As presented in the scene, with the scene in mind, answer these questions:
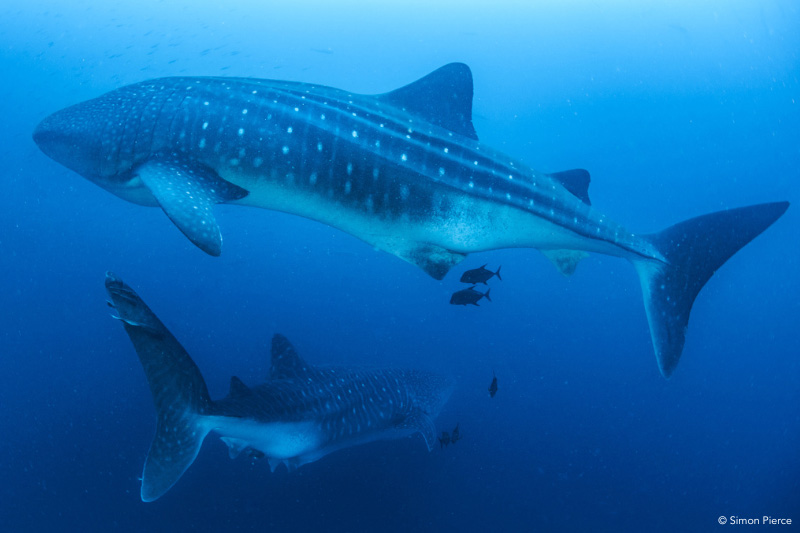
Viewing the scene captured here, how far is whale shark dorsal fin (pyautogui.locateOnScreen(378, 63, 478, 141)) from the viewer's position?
4930 mm

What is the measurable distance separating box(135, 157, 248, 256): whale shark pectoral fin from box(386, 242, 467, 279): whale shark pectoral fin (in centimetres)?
165

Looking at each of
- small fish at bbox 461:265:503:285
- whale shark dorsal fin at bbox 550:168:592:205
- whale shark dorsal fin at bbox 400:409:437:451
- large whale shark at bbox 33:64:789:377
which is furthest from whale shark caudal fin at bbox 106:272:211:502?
whale shark dorsal fin at bbox 550:168:592:205

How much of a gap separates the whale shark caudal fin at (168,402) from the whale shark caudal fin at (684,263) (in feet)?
14.2

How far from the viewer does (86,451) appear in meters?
8.05

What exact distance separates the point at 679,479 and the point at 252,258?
13575 mm

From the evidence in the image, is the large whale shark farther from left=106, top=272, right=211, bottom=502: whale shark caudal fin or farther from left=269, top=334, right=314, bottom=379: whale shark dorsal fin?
left=269, top=334, right=314, bottom=379: whale shark dorsal fin

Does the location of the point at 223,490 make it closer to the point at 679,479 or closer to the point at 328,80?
the point at 679,479

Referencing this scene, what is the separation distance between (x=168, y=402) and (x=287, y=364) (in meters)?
2.42

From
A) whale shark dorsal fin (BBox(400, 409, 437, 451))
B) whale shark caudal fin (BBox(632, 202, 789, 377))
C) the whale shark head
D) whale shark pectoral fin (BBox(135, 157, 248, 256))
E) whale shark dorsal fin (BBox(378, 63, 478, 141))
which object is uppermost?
whale shark dorsal fin (BBox(378, 63, 478, 141))

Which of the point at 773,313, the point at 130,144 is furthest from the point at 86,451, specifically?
the point at 773,313

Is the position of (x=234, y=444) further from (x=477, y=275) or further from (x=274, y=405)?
(x=477, y=275)

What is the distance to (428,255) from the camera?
482cm

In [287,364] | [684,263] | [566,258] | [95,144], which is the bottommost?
[287,364]

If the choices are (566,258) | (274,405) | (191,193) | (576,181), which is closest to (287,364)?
(274,405)
